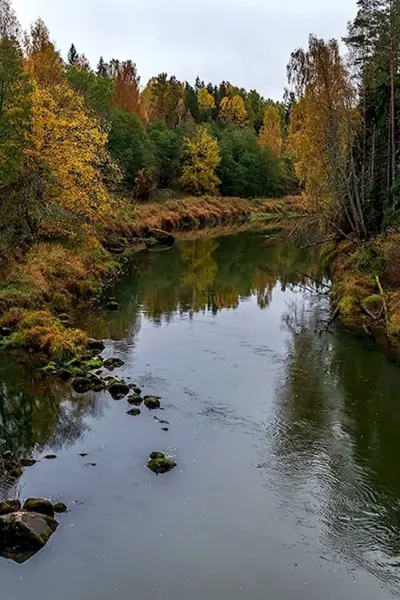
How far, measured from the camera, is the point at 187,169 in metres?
67.9

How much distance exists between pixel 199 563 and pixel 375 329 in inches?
565

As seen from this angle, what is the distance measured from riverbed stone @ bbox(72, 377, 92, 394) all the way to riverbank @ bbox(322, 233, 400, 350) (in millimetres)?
10390

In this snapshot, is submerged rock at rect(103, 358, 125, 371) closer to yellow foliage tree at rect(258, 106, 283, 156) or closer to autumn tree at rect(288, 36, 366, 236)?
autumn tree at rect(288, 36, 366, 236)

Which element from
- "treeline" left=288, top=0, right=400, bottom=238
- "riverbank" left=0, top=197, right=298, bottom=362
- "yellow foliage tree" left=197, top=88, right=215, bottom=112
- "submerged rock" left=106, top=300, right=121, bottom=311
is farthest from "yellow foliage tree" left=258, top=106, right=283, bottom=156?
"submerged rock" left=106, top=300, right=121, bottom=311

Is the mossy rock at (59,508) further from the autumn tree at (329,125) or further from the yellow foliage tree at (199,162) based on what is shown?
the yellow foliage tree at (199,162)

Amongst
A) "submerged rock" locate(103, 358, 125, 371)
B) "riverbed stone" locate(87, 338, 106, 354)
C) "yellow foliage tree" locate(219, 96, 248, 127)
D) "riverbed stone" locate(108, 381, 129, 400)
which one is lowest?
"riverbed stone" locate(108, 381, 129, 400)

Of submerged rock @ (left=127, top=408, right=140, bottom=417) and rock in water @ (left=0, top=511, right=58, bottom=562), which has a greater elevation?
submerged rock @ (left=127, top=408, right=140, bottom=417)

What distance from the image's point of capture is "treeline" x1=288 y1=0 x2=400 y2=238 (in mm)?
29406

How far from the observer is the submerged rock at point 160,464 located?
39.0 ft

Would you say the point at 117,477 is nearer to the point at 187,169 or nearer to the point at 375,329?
the point at 375,329

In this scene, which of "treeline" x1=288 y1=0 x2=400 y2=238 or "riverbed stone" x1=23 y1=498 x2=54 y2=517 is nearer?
"riverbed stone" x1=23 y1=498 x2=54 y2=517

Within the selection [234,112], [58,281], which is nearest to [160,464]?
[58,281]

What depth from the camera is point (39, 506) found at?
1016 cm

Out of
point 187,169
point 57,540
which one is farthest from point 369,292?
point 187,169
